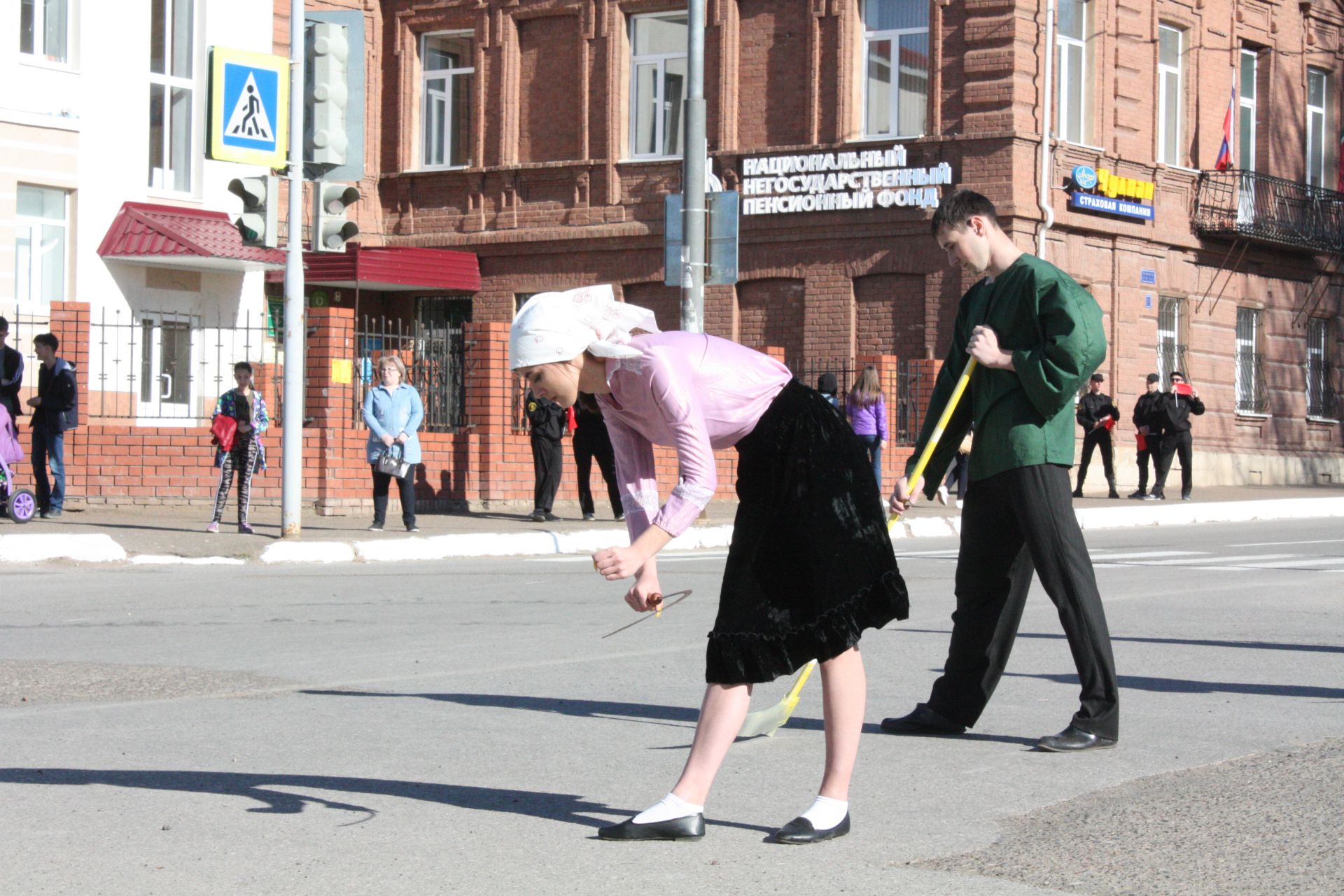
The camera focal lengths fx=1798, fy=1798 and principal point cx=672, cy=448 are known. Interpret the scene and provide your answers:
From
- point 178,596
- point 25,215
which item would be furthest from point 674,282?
point 25,215

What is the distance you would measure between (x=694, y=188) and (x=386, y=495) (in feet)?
14.4

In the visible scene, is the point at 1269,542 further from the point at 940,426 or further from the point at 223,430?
the point at 940,426

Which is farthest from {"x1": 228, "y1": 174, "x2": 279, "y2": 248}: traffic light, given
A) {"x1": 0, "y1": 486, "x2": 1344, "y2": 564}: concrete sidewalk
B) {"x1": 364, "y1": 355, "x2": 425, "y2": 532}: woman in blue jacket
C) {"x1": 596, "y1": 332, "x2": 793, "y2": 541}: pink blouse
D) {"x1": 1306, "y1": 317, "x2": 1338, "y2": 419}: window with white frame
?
{"x1": 1306, "y1": 317, "x2": 1338, "y2": 419}: window with white frame

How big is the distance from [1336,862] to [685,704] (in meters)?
3.26

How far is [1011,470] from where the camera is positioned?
6426 millimetres

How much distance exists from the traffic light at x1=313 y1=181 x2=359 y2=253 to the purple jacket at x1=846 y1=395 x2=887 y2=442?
26.5 feet

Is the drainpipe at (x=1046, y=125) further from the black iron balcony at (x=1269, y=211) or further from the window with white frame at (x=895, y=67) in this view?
the black iron balcony at (x=1269, y=211)

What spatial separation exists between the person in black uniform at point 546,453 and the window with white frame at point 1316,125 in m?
19.7

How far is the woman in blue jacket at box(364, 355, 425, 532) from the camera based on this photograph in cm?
1772

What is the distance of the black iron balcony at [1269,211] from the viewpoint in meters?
30.8

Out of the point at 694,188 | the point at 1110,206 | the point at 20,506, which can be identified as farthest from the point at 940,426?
the point at 1110,206

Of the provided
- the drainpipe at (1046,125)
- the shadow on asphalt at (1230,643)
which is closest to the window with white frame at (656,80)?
the drainpipe at (1046,125)

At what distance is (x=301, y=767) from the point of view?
6.05 metres

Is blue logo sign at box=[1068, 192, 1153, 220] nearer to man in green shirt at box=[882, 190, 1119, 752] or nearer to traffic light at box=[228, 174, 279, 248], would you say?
traffic light at box=[228, 174, 279, 248]
